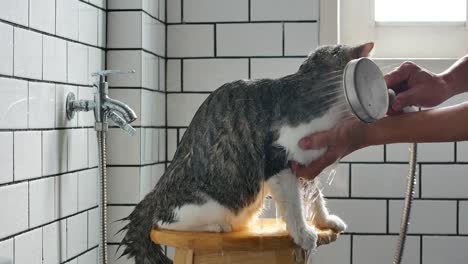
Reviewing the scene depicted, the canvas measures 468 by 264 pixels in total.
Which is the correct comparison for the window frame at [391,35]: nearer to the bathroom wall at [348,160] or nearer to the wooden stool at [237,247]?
the bathroom wall at [348,160]

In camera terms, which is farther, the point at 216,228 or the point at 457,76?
the point at 457,76

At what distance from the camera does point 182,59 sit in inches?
54.7

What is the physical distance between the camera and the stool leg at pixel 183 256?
92cm

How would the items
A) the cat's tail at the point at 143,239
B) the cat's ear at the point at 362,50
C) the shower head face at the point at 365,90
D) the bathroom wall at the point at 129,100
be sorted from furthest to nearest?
the bathroom wall at the point at 129,100 < the cat's tail at the point at 143,239 < the cat's ear at the point at 362,50 < the shower head face at the point at 365,90

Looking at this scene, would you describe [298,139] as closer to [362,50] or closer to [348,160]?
[362,50]

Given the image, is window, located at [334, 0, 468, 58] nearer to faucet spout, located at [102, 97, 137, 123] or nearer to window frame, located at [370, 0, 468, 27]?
window frame, located at [370, 0, 468, 27]

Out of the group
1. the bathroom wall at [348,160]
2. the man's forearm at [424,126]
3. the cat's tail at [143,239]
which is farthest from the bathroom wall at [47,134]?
the man's forearm at [424,126]

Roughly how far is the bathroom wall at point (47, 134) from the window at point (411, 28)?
47 centimetres

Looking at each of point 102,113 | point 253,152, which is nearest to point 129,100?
point 102,113

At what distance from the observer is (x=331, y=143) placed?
2.97ft

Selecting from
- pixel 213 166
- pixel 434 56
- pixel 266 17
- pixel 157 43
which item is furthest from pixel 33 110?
pixel 434 56

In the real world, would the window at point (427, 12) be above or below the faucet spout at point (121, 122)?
above

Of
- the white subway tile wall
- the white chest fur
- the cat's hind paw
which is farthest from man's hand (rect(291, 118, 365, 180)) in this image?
the white subway tile wall

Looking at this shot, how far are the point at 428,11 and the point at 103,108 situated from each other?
0.63 metres
